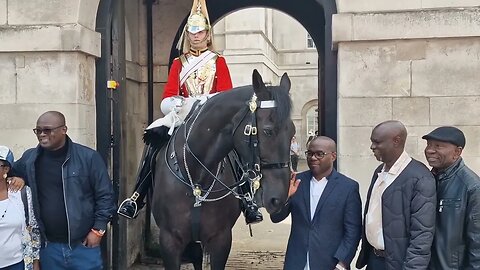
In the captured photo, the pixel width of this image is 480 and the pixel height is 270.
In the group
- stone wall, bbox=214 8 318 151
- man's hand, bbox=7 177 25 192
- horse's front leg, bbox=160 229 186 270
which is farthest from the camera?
stone wall, bbox=214 8 318 151

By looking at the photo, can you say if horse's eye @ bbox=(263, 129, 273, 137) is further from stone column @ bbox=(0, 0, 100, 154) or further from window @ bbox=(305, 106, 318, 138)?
window @ bbox=(305, 106, 318, 138)

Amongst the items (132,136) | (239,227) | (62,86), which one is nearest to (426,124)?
(62,86)

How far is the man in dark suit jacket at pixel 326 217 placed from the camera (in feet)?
11.5

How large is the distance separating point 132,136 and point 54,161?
3.27 m

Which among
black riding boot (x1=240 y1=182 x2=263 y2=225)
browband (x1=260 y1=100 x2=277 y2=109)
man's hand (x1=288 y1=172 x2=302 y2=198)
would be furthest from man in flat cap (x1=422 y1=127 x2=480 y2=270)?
black riding boot (x1=240 y1=182 x2=263 y2=225)

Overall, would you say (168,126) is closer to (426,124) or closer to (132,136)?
A: (426,124)

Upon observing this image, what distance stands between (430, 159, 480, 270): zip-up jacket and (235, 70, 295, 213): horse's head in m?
0.93

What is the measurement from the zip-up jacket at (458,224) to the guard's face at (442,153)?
0.24 ft

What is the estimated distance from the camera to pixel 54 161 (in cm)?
407

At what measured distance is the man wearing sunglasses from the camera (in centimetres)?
397

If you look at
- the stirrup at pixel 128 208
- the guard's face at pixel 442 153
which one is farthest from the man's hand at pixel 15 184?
the guard's face at pixel 442 153

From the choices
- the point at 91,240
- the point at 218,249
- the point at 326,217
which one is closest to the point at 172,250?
the point at 218,249

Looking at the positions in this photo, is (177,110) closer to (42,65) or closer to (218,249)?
(218,249)

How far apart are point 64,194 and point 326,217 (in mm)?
1915
